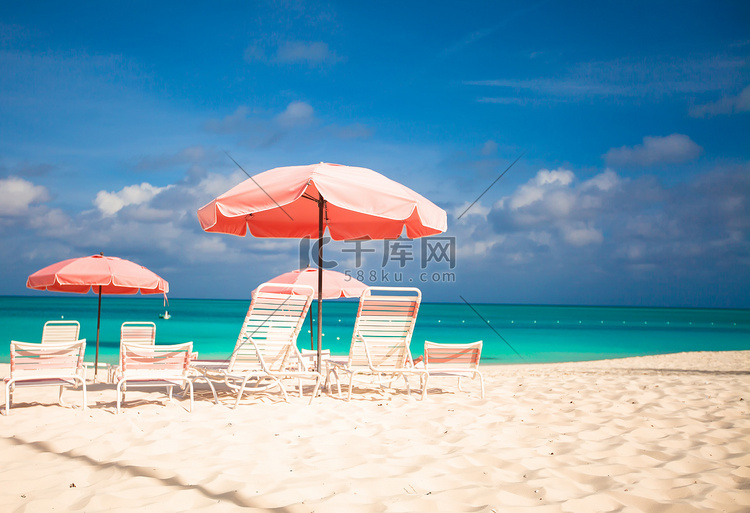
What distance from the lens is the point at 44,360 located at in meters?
5.02

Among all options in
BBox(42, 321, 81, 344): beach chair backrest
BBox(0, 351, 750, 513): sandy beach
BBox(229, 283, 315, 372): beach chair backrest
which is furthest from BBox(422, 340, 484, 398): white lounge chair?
BBox(42, 321, 81, 344): beach chair backrest

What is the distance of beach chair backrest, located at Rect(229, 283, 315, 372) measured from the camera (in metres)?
5.20

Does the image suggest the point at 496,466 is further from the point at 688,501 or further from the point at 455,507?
the point at 688,501

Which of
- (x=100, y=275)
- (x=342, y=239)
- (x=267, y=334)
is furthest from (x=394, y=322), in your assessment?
(x=100, y=275)

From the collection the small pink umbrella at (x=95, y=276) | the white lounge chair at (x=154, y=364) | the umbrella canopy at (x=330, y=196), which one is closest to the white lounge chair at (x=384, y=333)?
the umbrella canopy at (x=330, y=196)

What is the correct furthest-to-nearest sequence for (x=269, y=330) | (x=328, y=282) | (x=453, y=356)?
(x=328, y=282) → (x=453, y=356) → (x=269, y=330)

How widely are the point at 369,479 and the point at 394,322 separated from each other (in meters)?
2.77

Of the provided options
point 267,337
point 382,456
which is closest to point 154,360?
point 267,337

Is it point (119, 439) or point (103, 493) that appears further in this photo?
point (119, 439)

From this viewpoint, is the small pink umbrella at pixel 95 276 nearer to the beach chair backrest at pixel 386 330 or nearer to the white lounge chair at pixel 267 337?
the white lounge chair at pixel 267 337

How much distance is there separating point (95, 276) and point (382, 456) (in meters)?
5.62

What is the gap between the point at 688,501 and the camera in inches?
99.8

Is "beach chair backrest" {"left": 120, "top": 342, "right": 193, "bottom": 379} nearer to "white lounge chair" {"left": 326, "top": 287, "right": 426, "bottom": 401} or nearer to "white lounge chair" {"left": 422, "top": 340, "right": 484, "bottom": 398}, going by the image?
"white lounge chair" {"left": 326, "top": 287, "right": 426, "bottom": 401}

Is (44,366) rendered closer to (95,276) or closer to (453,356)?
(95,276)
